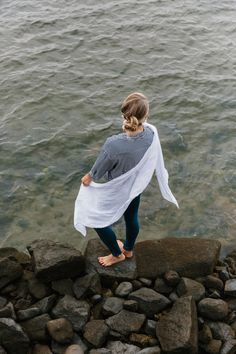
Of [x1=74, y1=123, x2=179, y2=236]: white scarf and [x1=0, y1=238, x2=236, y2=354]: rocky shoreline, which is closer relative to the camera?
[x1=74, y1=123, x2=179, y2=236]: white scarf

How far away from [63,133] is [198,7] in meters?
9.36

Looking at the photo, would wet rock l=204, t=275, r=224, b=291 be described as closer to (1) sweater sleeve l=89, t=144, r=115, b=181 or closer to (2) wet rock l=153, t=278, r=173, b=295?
(2) wet rock l=153, t=278, r=173, b=295

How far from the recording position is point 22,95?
11266 millimetres

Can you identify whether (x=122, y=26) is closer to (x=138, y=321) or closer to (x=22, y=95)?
(x=22, y=95)

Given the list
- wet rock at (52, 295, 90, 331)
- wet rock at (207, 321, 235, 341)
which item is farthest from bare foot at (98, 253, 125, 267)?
wet rock at (207, 321, 235, 341)

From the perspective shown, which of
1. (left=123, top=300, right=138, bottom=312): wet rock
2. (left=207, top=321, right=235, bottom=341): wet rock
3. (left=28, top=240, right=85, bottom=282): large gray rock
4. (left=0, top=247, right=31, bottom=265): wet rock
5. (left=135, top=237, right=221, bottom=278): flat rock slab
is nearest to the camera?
(left=207, top=321, right=235, bottom=341): wet rock

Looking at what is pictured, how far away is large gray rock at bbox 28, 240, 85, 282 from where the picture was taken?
5742 mm

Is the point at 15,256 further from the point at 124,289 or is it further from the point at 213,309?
the point at 213,309

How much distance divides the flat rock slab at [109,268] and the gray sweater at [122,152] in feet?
5.27

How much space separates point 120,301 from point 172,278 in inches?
31.2

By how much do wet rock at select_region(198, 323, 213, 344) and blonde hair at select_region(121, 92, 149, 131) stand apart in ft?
8.88

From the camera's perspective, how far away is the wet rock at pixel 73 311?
546cm

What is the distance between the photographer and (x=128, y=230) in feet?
19.1

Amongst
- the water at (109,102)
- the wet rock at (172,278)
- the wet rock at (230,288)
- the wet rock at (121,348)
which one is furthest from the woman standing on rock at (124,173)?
the water at (109,102)
